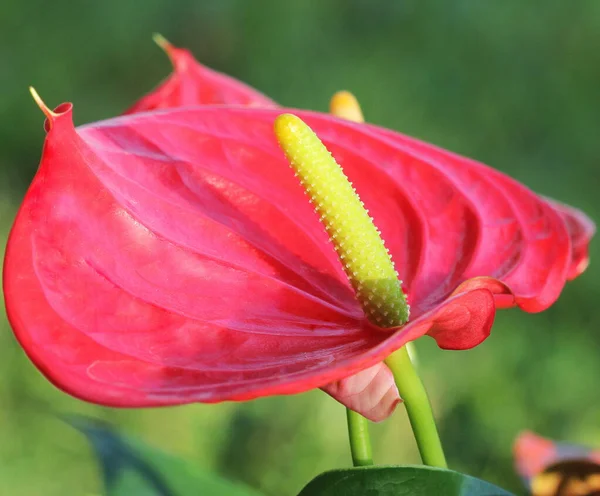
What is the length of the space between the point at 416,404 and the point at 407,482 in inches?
2.5

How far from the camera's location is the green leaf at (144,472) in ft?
1.96

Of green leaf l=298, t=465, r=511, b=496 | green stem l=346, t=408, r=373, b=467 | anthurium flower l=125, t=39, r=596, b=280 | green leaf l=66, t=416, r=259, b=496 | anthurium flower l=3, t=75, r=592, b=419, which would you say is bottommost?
green leaf l=66, t=416, r=259, b=496

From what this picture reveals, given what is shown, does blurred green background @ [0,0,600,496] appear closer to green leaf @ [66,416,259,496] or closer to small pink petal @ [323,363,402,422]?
green leaf @ [66,416,259,496]

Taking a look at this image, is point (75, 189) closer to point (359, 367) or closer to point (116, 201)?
point (116, 201)

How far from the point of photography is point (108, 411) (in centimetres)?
134

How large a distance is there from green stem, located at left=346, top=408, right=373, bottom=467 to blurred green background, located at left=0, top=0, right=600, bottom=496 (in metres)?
0.74

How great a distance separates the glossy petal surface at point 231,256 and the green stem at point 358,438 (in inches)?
1.9

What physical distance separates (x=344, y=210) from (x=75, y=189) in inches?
6.3

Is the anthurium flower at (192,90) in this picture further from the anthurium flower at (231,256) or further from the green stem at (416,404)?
the green stem at (416,404)

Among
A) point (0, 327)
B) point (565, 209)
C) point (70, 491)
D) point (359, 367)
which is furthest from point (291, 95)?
point (359, 367)

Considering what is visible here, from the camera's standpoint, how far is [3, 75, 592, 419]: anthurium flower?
0.41m

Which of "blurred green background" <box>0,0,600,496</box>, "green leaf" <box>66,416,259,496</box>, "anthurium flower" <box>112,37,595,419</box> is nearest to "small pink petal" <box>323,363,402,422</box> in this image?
"anthurium flower" <box>112,37,595,419</box>

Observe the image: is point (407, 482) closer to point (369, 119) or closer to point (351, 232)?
point (351, 232)

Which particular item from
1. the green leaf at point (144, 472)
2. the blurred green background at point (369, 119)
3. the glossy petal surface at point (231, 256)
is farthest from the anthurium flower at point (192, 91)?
the blurred green background at point (369, 119)
